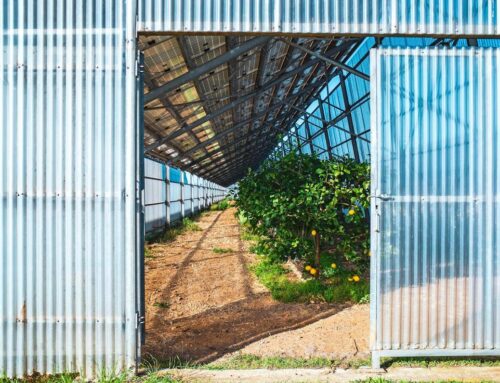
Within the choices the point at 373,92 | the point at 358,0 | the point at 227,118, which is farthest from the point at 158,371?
the point at 227,118

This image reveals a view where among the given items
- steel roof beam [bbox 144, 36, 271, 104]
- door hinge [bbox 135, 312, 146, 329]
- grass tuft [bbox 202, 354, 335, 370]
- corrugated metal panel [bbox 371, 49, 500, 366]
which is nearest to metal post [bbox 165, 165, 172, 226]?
steel roof beam [bbox 144, 36, 271, 104]

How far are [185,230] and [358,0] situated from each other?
13.5 meters

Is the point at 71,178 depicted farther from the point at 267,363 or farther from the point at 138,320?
the point at 267,363

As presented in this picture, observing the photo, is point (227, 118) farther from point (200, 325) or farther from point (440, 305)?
point (440, 305)

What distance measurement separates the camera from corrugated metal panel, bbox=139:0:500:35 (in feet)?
11.1

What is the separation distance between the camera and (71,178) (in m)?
3.35

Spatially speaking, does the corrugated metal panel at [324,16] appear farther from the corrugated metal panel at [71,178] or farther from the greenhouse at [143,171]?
the corrugated metal panel at [71,178]

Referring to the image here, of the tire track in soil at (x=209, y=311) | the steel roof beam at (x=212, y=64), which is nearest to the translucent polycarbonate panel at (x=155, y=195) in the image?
the tire track in soil at (x=209, y=311)

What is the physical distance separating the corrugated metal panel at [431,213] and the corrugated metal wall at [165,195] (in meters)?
10.0

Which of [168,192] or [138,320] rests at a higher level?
[168,192]

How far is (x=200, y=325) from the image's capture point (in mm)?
4895

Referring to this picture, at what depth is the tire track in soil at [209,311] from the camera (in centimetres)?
422

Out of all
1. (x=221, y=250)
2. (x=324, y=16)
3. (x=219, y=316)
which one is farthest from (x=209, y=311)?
(x=221, y=250)

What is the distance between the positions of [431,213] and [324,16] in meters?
1.92
